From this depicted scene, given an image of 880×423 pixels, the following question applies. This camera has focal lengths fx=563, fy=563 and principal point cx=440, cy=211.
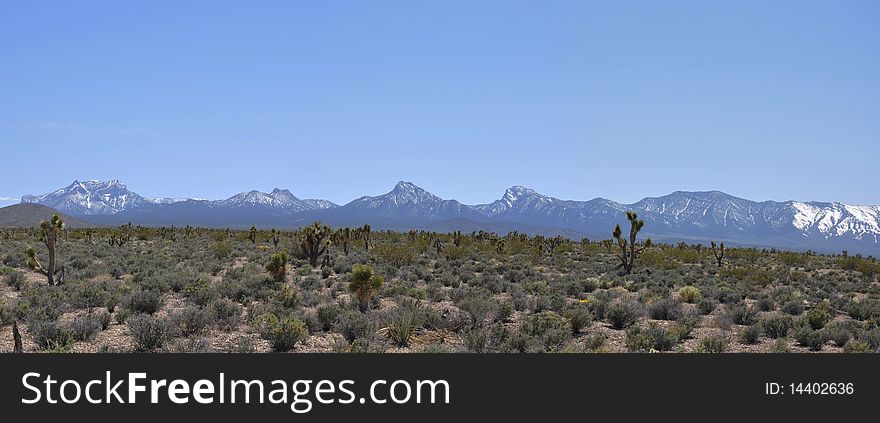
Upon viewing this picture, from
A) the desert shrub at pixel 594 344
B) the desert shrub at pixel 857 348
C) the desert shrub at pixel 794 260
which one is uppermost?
the desert shrub at pixel 794 260

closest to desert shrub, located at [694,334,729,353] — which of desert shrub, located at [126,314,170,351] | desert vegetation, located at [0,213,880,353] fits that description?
desert vegetation, located at [0,213,880,353]

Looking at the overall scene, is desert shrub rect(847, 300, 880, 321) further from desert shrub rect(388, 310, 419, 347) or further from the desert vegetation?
desert shrub rect(388, 310, 419, 347)

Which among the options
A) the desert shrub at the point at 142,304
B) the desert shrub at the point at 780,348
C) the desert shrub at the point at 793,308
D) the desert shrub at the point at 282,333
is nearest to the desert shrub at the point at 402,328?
the desert shrub at the point at 282,333

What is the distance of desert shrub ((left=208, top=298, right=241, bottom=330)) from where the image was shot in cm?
1192

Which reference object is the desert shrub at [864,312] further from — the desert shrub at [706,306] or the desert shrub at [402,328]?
the desert shrub at [402,328]

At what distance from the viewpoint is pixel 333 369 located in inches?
234

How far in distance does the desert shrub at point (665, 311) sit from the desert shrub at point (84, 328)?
12.8 metres

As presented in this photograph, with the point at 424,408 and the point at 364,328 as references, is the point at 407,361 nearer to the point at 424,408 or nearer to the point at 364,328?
the point at 424,408

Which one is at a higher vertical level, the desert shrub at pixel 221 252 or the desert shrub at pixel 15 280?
the desert shrub at pixel 221 252

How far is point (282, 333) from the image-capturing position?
1029 centimetres

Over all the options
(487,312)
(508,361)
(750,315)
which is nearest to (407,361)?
(508,361)

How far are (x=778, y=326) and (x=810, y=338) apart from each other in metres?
1.14

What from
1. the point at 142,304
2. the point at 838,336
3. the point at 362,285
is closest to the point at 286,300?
the point at 362,285

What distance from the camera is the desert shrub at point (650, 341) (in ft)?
34.4
